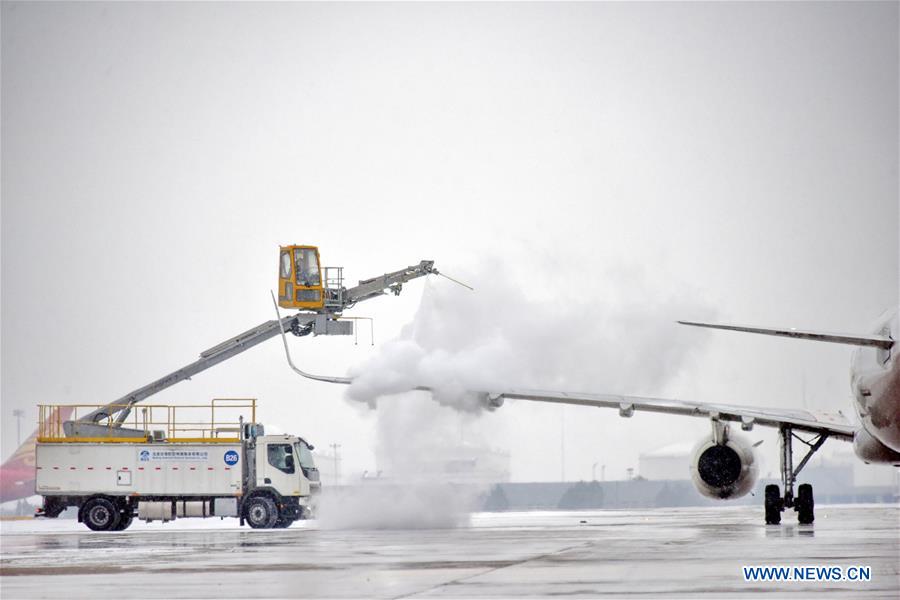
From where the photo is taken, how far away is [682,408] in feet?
127

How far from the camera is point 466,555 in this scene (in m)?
25.7

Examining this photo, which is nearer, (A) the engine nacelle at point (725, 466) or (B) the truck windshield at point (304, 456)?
(A) the engine nacelle at point (725, 466)

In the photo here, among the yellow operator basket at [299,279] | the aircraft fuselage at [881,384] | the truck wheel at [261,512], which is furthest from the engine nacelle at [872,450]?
the yellow operator basket at [299,279]

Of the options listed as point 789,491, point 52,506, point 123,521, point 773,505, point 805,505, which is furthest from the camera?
point 123,521

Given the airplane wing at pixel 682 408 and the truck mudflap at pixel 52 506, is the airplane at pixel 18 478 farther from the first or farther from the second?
the airplane wing at pixel 682 408

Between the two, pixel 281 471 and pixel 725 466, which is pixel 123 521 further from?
pixel 725 466

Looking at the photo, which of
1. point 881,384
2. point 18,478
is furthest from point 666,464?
point 881,384

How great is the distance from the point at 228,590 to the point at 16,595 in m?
3.10

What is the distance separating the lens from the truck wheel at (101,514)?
48656 millimetres

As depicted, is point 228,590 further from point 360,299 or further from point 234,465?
point 360,299

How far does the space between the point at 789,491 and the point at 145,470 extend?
80.3ft

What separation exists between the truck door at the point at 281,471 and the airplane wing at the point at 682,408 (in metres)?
11.9

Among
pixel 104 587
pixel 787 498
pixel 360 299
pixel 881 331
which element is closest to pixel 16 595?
pixel 104 587

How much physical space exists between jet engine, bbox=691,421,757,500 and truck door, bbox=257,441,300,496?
1577 centimetres
